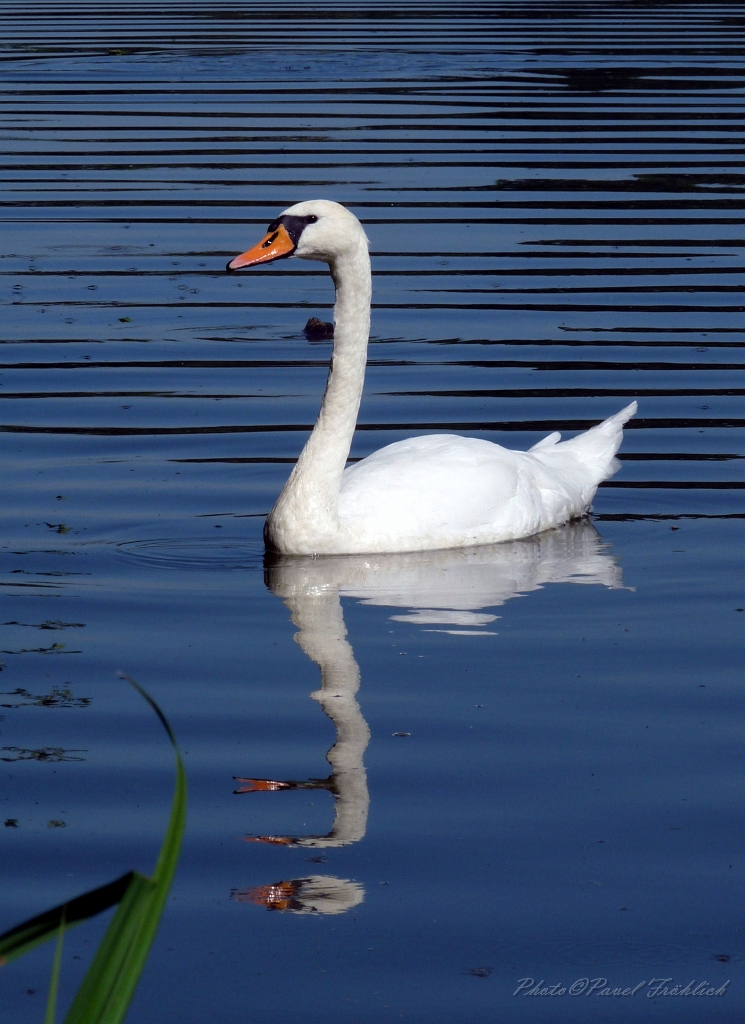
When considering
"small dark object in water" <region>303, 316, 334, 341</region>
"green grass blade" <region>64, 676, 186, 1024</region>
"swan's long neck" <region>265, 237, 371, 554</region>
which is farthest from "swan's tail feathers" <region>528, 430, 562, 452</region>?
"green grass blade" <region>64, 676, 186, 1024</region>

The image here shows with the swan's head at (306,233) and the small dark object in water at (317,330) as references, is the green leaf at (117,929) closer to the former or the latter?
the swan's head at (306,233)

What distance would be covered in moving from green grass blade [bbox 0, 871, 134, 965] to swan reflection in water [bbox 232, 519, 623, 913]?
2.79 metres

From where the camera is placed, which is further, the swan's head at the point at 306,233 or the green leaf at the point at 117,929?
the swan's head at the point at 306,233

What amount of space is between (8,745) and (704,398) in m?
5.38

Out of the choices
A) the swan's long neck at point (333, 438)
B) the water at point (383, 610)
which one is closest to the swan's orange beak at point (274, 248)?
the swan's long neck at point (333, 438)

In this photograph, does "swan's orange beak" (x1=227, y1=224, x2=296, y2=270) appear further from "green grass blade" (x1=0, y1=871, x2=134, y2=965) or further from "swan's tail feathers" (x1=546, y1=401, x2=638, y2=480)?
"green grass blade" (x1=0, y1=871, x2=134, y2=965)

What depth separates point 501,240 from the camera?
13695mm

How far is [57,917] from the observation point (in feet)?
6.12

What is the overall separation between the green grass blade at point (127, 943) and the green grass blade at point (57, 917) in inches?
0.6

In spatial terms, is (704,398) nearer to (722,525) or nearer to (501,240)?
(722,525)

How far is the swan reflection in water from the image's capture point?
16.5 ft

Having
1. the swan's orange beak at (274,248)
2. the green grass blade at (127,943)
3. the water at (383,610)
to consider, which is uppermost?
the swan's orange beak at (274,248)

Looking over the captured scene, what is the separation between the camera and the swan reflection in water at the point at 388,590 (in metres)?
5.04

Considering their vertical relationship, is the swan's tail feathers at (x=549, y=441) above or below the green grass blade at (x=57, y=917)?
below
